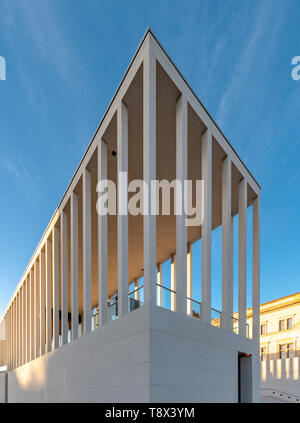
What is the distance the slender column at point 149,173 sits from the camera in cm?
865

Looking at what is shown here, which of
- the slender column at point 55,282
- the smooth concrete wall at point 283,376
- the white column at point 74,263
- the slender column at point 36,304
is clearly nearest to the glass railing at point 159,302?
the white column at point 74,263

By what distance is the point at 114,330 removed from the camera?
9.54 metres

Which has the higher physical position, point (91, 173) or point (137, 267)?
point (91, 173)

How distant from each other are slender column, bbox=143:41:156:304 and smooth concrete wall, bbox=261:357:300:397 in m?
20.4

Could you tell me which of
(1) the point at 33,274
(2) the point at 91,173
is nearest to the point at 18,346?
(1) the point at 33,274

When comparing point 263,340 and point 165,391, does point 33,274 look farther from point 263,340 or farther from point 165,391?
point 263,340

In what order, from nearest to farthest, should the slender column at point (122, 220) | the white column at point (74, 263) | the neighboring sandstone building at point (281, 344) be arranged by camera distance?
the slender column at point (122, 220) < the white column at point (74, 263) < the neighboring sandstone building at point (281, 344)

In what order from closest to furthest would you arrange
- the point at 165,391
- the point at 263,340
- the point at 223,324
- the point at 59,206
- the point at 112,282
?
the point at 165,391
the point at 223,324
the point at 59,206
the point at 112,282
the point at 263,340

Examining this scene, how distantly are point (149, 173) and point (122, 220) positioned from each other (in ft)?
5.44

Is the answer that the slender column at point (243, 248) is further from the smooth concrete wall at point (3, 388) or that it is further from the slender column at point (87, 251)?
the smooth concrete wall at point (3, 388)

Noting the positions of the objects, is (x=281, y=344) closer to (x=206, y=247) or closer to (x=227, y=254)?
(x=227, y=254)

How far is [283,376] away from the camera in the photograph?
2625cm

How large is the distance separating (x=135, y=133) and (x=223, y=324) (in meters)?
7.15

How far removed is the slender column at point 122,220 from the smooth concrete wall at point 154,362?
0.68 metres
